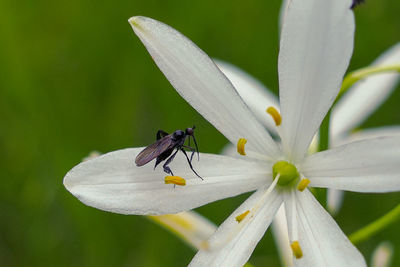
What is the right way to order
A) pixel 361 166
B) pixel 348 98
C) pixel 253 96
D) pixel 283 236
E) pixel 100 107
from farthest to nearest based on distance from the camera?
1. pixel 100 107
2. pixel 348 98
3. pixel 253 96
4. pixel 283 236
5. pixel 361 166

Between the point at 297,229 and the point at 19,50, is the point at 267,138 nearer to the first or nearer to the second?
the point at 297,229

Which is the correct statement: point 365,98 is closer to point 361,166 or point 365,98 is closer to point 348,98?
point 348,98

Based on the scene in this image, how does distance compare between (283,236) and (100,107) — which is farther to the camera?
(100,107)

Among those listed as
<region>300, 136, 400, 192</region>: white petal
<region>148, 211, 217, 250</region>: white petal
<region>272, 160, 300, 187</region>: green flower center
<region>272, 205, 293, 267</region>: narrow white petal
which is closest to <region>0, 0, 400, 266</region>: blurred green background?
<region>272, 205, 293, 267</region>: narrow white petal

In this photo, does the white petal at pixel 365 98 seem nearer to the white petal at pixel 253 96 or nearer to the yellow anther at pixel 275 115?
the white petal at pixel 253 96

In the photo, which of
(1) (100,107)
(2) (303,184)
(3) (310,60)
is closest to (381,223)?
(2) (303,184)

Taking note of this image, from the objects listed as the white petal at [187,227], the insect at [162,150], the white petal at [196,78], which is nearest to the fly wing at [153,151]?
the insect at [162,150]

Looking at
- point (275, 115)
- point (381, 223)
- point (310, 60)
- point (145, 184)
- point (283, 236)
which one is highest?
point (310, 60)
